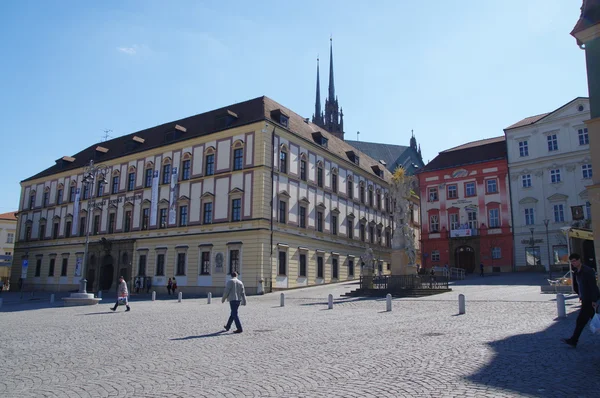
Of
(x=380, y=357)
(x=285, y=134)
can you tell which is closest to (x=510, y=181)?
(x=285, y=134)

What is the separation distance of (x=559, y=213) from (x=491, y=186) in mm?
7222

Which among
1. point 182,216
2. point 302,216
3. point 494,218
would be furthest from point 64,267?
point 494,218

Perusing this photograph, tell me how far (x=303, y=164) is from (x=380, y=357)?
3252 cm

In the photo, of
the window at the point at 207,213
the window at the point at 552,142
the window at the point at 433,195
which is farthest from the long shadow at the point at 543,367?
the window at the point at 433,195

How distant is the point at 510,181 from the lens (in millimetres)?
48031

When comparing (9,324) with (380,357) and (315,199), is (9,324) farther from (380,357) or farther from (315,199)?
(315,199)

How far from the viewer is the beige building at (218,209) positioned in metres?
36.1

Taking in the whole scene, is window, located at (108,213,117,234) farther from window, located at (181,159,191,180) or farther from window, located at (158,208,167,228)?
window, located at (181,159,191,180)

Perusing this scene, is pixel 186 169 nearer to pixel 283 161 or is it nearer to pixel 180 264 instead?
pixel 180 264

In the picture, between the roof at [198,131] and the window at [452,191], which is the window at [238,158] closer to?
the roof at [198,131]

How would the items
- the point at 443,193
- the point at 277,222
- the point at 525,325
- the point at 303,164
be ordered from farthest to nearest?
1. the point at 443,193
2. the point at 303,164
3. the point at 277,222
4. the point at 525,325

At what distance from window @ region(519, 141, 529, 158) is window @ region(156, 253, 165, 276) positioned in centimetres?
3614

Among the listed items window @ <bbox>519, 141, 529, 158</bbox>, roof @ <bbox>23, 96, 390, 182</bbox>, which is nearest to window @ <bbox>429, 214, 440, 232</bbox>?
roof @ <bbox>23, 96, 390, 182</bbox>

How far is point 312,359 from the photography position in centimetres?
889
